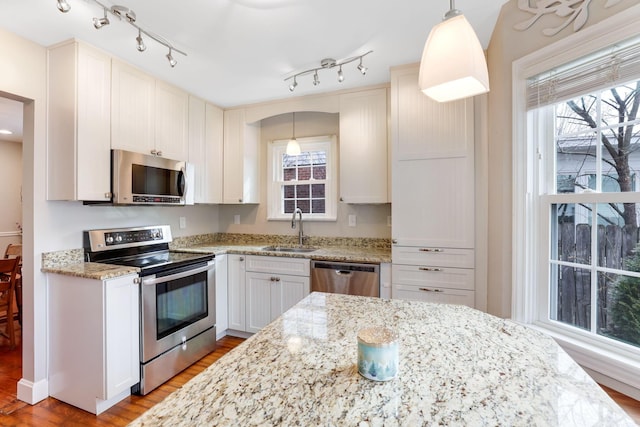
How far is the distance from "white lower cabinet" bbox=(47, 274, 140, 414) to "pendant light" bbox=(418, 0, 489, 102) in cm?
211

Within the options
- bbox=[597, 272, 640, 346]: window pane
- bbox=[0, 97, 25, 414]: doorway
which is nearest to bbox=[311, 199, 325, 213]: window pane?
bbox=[597, 272, 640, 346]: window pane

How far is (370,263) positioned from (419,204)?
24.4 inches

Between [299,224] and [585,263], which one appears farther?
[299,224]

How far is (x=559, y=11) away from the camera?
5.19 ft

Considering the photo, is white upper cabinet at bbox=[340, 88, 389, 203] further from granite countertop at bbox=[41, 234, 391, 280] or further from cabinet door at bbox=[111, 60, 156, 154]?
cabinet door at bbox=[111, 60, 156, 154]

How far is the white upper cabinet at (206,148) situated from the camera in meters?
3.09

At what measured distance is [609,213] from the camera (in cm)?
152

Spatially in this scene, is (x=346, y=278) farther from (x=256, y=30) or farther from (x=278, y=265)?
(x=256, y=30)

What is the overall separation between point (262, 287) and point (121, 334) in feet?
3.91

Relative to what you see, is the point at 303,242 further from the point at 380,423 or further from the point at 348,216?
the point at 380,423

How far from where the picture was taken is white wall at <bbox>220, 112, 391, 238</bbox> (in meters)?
3.15

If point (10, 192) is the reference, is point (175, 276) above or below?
below

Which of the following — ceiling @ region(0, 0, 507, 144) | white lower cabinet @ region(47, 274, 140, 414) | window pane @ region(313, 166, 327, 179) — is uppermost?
ceiling @ region(0, 0, 507, 144)

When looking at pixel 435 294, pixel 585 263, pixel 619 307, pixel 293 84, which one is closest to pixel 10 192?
pixel 293 84
